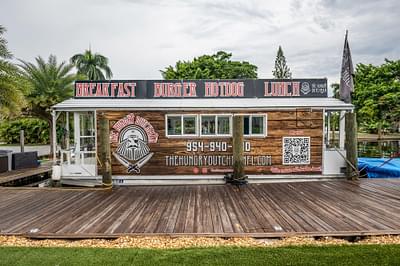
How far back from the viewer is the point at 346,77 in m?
10.1

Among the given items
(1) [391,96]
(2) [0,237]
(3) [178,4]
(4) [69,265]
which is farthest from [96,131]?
(1) [391,96]

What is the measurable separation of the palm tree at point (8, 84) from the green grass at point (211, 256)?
894 cm

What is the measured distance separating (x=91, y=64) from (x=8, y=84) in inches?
1185

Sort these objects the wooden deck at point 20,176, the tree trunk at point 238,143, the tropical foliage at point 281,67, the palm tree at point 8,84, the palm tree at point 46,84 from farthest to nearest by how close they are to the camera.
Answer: the tropical foliage at point 281,67 → the palm tree at point 46,84 → the palm tree at point 8,84 → the wooden deck at point 20,176 → the tree trunk at point 238,143

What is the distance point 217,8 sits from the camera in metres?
14.9

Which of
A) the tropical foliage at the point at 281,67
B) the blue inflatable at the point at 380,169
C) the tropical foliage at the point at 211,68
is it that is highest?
the tropical foliage at the point at 281,67

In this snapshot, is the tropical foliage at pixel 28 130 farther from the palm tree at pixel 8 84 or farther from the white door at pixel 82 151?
the white door at pixel 82 151

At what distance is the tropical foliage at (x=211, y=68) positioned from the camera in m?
33.7

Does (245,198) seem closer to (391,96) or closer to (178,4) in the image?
(178,4)

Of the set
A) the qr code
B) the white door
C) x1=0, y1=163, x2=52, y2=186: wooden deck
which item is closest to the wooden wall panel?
the qr code

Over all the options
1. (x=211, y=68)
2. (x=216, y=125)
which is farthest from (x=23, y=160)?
(x=211, y=68)

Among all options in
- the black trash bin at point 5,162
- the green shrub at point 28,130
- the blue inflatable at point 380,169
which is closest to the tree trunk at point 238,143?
the blue inflatable at point 380,169

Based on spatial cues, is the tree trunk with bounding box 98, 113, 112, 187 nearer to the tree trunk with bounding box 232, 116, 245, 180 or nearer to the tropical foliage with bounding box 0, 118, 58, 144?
the tree trunk with bounding box 232, 116, 245, 180

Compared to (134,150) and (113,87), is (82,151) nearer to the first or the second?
(134,150)
